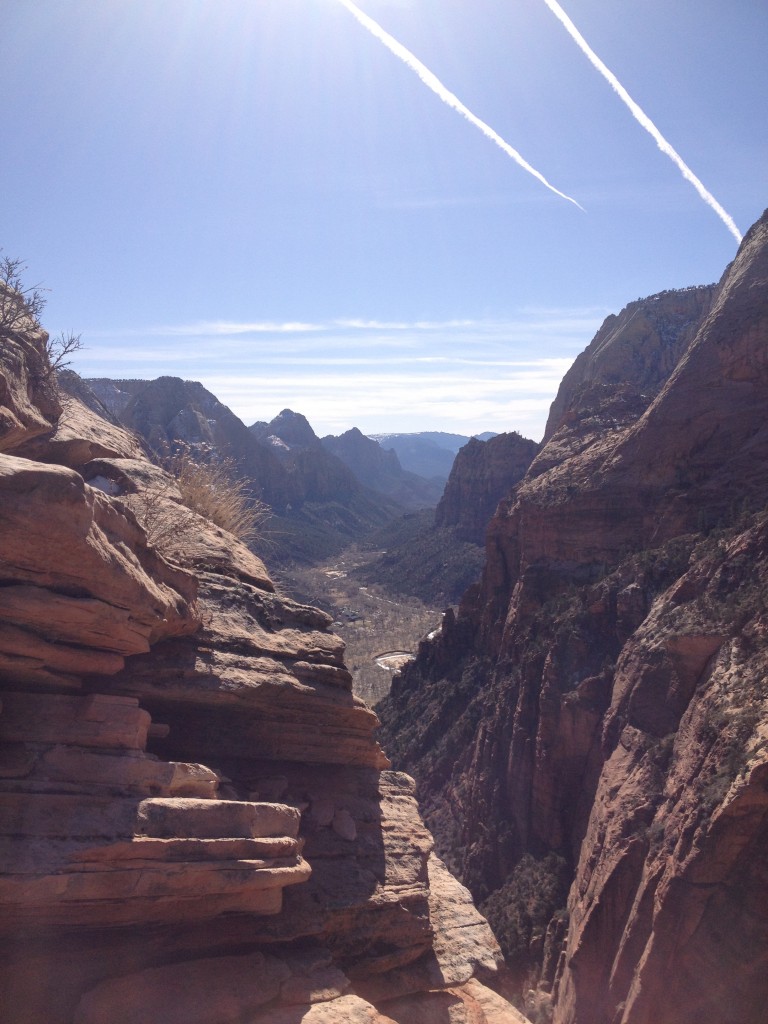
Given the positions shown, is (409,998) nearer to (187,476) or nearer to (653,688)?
(187,476)

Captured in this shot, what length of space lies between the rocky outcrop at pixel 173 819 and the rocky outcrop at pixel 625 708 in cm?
635

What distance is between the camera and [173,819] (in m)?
4.71

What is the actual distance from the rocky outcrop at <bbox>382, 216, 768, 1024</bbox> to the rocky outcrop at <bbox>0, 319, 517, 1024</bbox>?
635cm

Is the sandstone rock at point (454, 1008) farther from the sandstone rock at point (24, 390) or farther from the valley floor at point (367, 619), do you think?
the valley floor at point (367, 619)

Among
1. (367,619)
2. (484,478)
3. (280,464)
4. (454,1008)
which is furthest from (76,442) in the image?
(280,464)

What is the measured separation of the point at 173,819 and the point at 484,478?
83636 mm

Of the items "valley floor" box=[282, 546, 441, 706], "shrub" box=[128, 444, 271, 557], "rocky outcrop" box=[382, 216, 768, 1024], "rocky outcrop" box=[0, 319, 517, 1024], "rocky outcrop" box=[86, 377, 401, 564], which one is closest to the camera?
"rocky outcrop" box=[0, 319, 517, 1024]

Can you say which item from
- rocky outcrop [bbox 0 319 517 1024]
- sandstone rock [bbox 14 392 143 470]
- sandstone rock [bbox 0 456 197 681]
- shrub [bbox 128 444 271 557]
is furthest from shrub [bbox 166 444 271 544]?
sandstone rock [bbox 0 456 197 681]

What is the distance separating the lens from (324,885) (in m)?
6.02

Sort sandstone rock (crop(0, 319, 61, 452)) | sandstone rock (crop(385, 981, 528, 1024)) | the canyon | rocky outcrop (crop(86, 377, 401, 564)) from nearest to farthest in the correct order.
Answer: the canyon → sandstone rock (crop(385, 981, 528, 1024)) → sandstone rock (crop(0, 319, 61, 452)) → rocky outcrop (crop(86, 377, 401, 564))

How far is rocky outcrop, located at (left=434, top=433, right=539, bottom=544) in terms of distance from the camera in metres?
84.8

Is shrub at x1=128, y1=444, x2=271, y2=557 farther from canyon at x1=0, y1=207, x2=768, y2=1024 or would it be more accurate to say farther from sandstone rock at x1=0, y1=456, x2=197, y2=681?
sandstone rock at x1=0, y1=456, x2=197, y2=681

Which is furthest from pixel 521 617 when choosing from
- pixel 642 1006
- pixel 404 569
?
pixel 404 569

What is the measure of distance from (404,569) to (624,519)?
2348 inches
